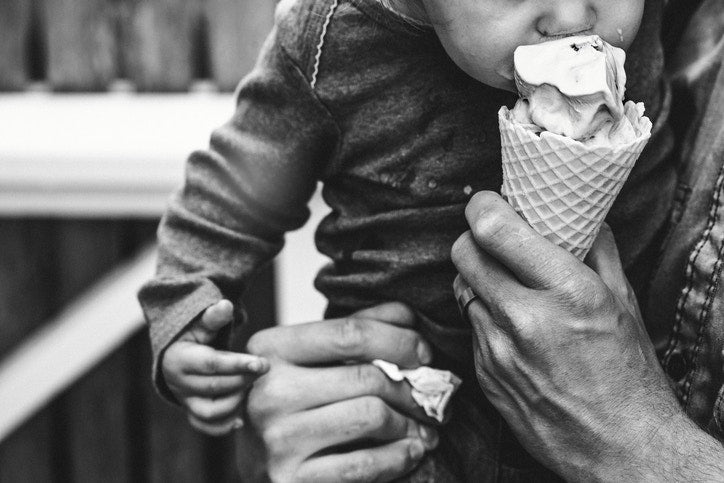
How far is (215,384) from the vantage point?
1130mm

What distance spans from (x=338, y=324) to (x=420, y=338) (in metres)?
0.11

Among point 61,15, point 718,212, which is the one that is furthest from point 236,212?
point 61,15

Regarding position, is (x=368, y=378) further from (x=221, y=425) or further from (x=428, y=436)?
(x=221, y=425)

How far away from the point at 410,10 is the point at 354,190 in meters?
0.26

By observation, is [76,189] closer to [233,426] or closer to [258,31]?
[258,31]

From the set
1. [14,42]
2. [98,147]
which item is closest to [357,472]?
[98,147]

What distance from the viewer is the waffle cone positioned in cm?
84

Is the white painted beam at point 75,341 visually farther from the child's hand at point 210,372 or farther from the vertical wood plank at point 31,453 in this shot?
the child's hand at point 210,372

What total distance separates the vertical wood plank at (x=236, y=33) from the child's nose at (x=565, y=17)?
1346 millimetres

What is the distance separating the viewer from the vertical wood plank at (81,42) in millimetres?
2115

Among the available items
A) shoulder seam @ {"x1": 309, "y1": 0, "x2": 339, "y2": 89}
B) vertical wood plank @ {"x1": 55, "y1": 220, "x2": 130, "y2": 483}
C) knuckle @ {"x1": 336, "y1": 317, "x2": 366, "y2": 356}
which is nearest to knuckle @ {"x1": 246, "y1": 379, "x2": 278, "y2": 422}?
knuckle @ {"x1": 336, "y1": 317, "x2": 366, "y2": 356}

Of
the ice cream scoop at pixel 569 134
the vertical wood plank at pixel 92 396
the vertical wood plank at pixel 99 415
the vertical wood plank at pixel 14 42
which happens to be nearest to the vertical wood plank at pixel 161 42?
the vertical wood plank at pixel 14 42

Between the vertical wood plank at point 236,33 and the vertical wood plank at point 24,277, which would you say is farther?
the vertical wood plank at point 24,277

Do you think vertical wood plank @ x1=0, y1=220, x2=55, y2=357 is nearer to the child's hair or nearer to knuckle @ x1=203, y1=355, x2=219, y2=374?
knuckle @ x1=203, y1=355, x2=219, y2=374
